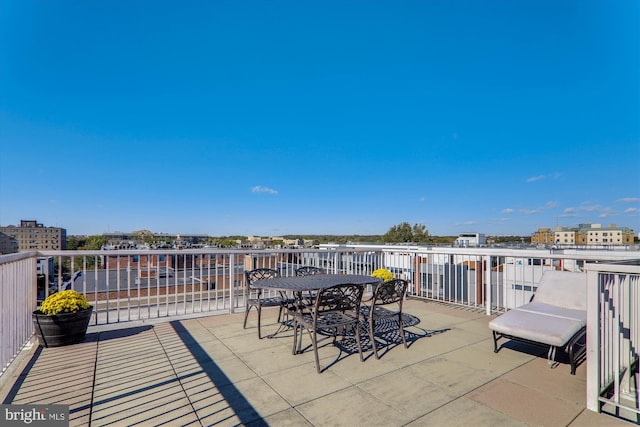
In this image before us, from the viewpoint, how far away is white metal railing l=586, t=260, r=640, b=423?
83.4 inches

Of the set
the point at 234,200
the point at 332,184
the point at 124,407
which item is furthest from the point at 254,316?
the point at 234,200

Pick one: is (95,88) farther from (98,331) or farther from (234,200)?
(234,200)

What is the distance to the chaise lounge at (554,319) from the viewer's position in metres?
2.74

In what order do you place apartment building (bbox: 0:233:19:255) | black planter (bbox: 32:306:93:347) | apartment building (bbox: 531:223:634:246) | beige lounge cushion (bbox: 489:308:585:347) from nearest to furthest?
beige lounge cushion (bbox: 489:308:585:347) → black planter (bbox: 32:306:93:347) → apartment building (bbox: 0:233:19:255) → apartment building (bbox: 531:223:634:246)

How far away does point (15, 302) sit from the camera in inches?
120

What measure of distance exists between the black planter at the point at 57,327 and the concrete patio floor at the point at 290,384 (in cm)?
11

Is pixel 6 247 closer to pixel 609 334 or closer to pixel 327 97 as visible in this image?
pixel 609 334

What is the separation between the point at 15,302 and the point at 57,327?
0.52m

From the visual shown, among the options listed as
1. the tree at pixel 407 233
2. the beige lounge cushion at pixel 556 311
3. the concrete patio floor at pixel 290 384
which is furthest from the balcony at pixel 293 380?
the tree at pixel 407 233

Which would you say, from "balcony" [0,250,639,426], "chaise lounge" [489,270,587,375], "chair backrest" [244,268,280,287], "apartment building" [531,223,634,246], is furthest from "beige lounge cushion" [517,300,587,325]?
"apartment building" [531,223,634,246]

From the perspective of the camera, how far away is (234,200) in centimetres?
3219

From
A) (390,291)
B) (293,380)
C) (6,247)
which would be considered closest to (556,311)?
(390,291)

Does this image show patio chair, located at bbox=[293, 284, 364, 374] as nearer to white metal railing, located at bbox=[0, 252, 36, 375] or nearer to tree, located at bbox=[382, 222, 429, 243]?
white metal railing, located at bbox=[0, 252, 36, 375]

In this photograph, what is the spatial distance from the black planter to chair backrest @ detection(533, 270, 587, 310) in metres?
5.31
